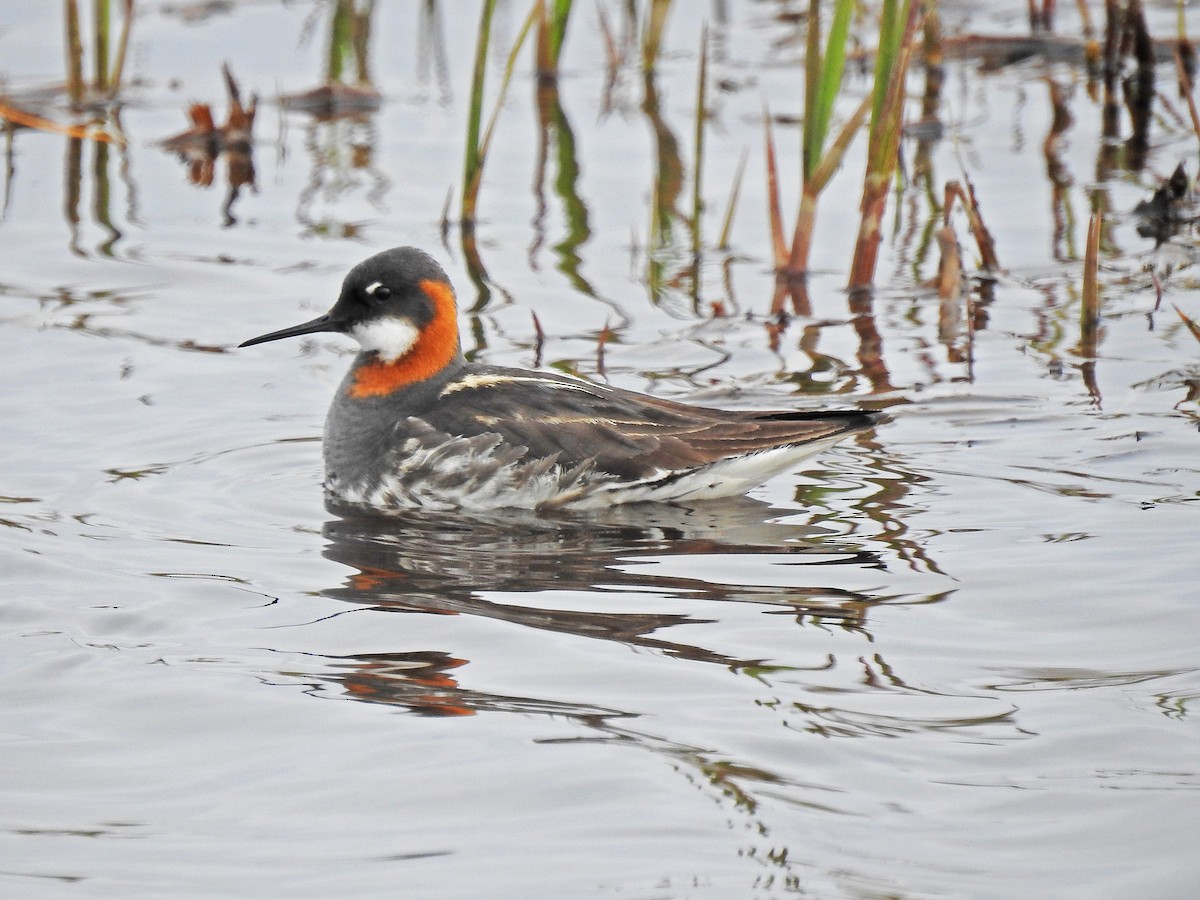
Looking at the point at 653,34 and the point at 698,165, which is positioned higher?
the point at 653,34

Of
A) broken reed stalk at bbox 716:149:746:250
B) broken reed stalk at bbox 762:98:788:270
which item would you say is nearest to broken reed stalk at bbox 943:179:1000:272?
broken reed stalk at bbox 762:98:788:270

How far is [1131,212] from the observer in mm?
10945

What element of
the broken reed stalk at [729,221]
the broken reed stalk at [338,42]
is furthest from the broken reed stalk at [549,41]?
the broken reed stalk at [729,221]

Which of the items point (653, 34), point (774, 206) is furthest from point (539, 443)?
point (653, 34)

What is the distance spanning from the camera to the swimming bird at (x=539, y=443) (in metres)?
7.50

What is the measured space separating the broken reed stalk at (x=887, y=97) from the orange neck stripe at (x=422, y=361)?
2.30 meters

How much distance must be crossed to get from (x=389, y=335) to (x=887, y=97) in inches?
106

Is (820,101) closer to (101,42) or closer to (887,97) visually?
(887,97)

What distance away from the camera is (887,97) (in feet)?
28.1

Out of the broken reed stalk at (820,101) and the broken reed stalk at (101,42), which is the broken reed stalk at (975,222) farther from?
the broken reed stalk at (101,42)

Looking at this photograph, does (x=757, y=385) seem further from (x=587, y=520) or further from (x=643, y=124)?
(x=643, y=124)

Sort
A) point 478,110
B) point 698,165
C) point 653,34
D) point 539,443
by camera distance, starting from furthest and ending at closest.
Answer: point 653,34 → point 478,110 → point 698,165 → point 539,443

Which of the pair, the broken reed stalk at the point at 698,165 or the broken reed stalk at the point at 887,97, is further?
the broken reed stalk at the point at 698,165

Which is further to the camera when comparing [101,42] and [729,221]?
[101,42]
